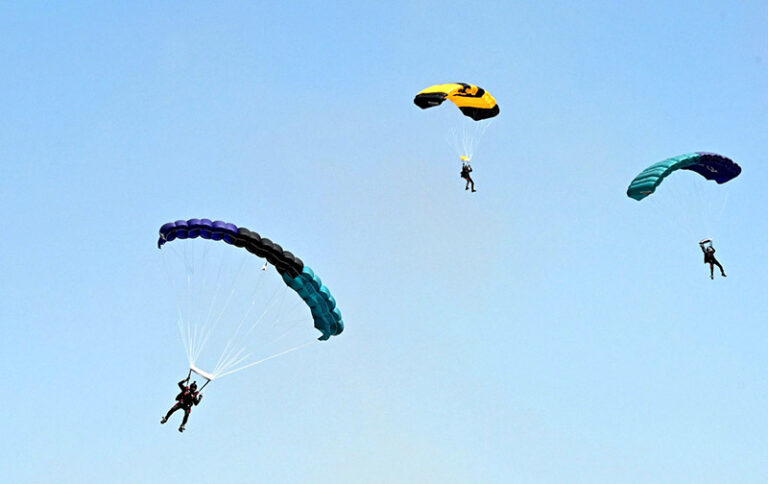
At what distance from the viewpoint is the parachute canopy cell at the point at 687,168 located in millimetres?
26298

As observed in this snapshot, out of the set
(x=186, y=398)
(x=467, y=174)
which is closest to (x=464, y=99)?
(x=467, y=174)

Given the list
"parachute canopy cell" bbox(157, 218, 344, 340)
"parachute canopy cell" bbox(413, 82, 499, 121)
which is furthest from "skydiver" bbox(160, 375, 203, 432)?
"parachute canopy cell" bbox(413, 82, 499, 121)

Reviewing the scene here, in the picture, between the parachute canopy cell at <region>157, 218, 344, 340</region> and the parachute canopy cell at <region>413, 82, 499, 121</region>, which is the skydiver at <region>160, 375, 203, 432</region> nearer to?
the parachute canopy cell at <region>157, 218, 344, 340</region>

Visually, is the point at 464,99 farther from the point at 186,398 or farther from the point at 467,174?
the point at 186,398

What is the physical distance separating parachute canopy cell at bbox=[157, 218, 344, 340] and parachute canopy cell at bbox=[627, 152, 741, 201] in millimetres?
10125

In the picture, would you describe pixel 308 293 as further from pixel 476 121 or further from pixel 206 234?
pixel 476 121

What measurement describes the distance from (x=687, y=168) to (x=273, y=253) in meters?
14.4

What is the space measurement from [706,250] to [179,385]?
17.0 meters

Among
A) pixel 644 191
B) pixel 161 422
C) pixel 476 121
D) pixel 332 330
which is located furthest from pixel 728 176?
pixel 161 422

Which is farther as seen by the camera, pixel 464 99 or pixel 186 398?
pixel 464 99

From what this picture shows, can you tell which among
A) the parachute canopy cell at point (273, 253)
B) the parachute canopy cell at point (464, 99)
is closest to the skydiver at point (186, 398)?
the parachute canopy cell at point (273, 253)

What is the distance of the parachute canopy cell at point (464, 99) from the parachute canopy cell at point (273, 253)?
8.37m

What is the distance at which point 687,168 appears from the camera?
28391 mm

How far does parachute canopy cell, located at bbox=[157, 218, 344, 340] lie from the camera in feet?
70.7
